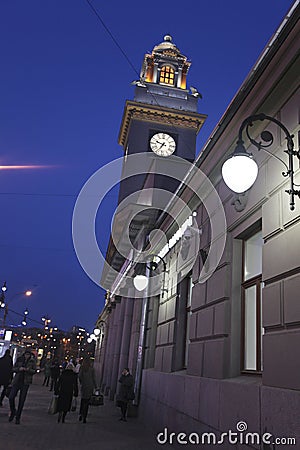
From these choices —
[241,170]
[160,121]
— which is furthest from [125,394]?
[160,121]

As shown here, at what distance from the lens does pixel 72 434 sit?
10.1m

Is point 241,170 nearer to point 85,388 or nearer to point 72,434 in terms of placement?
point 72,434

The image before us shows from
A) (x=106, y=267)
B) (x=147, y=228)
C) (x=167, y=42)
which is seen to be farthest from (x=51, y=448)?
(x=167, y=42)

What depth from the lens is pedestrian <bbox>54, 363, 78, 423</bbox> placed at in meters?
11.8

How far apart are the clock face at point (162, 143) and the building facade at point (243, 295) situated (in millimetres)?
22979

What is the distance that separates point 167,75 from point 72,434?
33.5 metres

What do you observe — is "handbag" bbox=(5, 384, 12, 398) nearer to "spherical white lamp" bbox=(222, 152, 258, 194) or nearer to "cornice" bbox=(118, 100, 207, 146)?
"spherical white lamp" bbox=(222, 152, 258, 194)

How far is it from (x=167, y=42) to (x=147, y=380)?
3448 cm

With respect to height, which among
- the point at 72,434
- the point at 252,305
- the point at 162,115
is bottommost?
the point at 72,434

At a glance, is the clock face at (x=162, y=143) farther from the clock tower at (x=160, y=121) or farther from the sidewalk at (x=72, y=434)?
the sidewalk at (x=72, y=434)

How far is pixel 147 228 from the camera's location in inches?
695

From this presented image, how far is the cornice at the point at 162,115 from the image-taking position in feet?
115

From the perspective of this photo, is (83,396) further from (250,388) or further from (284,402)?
(284,402)

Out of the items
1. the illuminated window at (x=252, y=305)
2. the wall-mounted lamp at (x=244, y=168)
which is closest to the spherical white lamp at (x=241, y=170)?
the wall-mounted lamp at (x=244, y=168)
